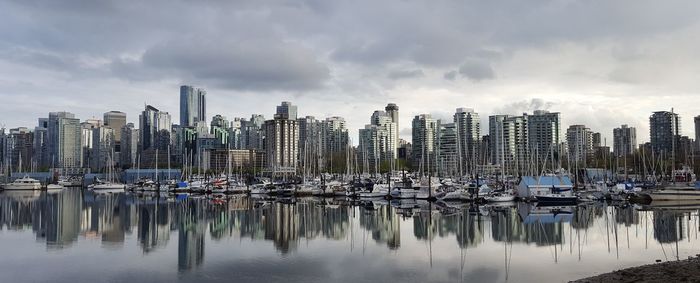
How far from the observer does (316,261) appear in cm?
3200

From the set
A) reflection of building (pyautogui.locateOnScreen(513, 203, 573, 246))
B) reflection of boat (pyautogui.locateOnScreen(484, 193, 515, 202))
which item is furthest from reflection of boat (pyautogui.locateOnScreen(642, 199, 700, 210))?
reflection of boat (pyautogui.locateOnScreen(484, 193, 515, 202))

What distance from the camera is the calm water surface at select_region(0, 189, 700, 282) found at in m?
28.5

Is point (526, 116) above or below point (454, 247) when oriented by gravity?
above

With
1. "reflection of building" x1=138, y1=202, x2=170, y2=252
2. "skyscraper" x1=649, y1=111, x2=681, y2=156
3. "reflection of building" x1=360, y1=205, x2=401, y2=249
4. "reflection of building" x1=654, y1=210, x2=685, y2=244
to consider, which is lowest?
"reflection of building" x1=138, y1=202, x2=170, y2=252

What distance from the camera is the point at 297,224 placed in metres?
51.2

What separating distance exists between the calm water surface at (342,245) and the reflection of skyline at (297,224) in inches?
4.0

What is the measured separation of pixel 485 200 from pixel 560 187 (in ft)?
34.8

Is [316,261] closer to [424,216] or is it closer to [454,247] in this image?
[454,247]

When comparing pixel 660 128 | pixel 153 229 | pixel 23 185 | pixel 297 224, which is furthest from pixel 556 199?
pixel 660 128

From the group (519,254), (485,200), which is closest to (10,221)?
(519,254)

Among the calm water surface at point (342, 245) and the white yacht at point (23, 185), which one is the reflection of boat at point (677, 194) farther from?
the white yacht at point (23, 185)

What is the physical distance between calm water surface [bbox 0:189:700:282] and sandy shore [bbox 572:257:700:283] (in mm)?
2031

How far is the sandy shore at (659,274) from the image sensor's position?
76.4 ft

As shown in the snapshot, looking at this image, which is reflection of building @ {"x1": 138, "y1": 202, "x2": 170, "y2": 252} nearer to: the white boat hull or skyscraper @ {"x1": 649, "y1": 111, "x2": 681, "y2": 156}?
the white boat hull
